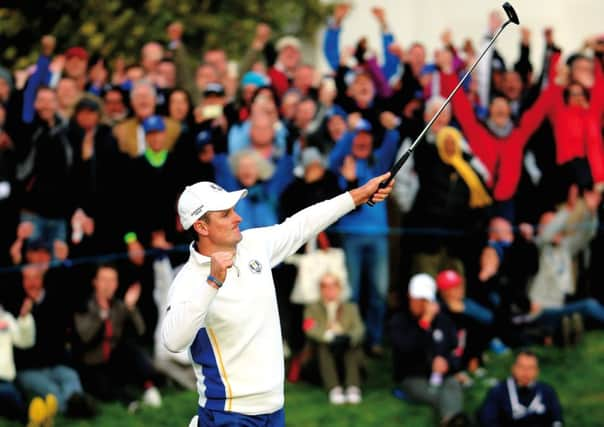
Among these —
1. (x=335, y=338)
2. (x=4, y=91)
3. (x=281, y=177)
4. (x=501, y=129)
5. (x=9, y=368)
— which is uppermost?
(x=4, y=91)

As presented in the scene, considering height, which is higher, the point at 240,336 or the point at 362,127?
the point at 362,127

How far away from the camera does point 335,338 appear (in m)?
12.2

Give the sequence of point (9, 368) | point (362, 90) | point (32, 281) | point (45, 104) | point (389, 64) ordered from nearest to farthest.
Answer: point (9, 368), point (32, 281), point (45, 104), point (362, 90), point (389, 64)

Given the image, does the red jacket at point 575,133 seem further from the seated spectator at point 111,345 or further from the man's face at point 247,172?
the seated spectator at point 111,345

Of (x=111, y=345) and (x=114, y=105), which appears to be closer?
(x=111, y=345)

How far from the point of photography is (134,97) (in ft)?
39.9

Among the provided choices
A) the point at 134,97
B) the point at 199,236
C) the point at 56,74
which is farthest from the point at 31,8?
the point at 199,236

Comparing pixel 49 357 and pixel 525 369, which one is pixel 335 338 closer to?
pixel 525 369

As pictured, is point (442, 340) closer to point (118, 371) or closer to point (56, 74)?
point (118, 371)

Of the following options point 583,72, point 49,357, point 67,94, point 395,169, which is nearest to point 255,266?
point 395,169

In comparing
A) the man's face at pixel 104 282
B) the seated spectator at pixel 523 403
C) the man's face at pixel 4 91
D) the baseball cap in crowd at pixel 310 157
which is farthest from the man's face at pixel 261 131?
the seated spectator at pixel 523 403

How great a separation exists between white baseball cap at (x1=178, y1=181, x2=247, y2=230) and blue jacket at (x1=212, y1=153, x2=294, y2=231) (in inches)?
168

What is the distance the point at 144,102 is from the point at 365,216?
2.09 meters

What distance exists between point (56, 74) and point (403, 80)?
3.18 m
